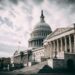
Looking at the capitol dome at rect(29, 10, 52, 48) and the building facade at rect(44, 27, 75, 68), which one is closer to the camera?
the building facade at rect(44, 27, 75, 68)

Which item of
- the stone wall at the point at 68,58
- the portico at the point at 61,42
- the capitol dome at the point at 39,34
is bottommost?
the stone wall at the point at 68,58

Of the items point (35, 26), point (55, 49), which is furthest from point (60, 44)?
point (35, 26)

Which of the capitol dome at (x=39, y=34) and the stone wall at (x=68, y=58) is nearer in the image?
the stone wall at (x=68, y=58)

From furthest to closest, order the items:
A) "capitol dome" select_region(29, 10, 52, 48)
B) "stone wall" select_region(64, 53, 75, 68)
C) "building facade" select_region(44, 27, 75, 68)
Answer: "capitol dome" select_region(29, 10, 52, 48) → "stone wall" select_region(64, 53, 75, 68) → "building facade" select_region(44, 27, 75, 68)

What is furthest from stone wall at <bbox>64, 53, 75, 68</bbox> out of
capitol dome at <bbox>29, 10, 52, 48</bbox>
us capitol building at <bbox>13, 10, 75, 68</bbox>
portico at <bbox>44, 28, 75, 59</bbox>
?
capitol dome at <bbox>29, 10, 52, 48</bbox>

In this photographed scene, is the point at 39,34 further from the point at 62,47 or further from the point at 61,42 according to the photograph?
the point at 61,42

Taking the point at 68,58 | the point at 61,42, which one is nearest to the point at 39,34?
the point at 61,42

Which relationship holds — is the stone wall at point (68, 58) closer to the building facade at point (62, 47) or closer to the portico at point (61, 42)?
the building facade at point (62, 47)

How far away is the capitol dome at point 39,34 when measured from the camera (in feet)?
538

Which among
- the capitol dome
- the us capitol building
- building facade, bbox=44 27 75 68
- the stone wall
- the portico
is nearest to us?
building facade, bbox=44 27 75 68

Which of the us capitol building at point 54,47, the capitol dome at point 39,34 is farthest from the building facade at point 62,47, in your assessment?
the capitol dome at point 39,34

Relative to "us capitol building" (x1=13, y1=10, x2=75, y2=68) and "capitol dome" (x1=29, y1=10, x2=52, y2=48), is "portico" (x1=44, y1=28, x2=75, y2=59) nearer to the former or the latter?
"us capitol building" (x1=13, y1=10, x2=75, y2=68)

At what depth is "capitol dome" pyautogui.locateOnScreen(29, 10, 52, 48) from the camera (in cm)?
16388

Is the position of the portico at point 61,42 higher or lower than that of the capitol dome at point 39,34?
lower
